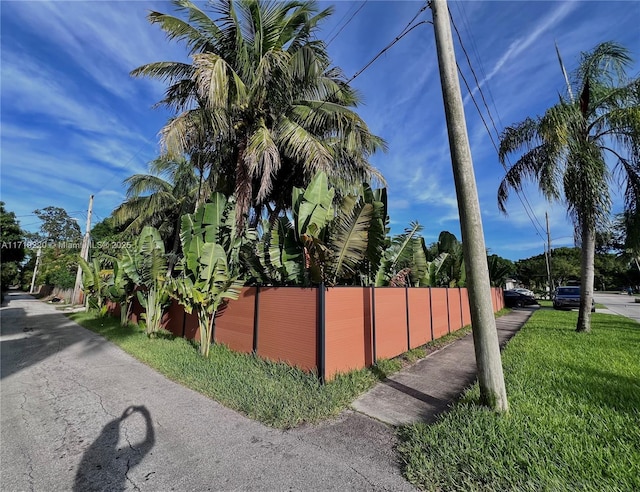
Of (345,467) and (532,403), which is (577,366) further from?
(345,467)

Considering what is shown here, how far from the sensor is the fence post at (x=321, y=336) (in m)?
4.71

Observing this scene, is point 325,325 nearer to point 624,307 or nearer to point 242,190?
point 242,190

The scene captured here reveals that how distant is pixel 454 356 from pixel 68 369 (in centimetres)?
836

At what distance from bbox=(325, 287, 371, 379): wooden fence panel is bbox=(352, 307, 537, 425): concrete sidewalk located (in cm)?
62

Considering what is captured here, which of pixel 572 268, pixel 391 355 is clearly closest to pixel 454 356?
pixel 391 355

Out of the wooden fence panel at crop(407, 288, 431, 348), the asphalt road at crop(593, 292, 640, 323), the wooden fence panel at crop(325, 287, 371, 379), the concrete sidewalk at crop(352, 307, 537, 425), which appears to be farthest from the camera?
the asphalt road at crop(593, 292, 640, 323)

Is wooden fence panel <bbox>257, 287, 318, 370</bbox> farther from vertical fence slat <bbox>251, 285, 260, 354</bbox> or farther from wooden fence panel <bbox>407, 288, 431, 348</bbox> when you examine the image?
wooden fence panel <bbox>407, 288, 431, 348</bbox>

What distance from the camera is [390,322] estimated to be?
256 inches

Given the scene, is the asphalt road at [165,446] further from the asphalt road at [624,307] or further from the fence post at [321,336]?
the asphalt road at [624,307]

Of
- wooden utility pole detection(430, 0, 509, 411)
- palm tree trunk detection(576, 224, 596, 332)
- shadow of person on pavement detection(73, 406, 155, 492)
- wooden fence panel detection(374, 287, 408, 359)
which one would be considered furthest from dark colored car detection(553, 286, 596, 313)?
shadow of person on pavement detection(73, 406, 155, 492)

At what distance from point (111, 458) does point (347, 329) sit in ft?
11.3

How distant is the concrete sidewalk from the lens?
3938 mm

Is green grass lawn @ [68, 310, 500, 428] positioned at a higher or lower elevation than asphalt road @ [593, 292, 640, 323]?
lower

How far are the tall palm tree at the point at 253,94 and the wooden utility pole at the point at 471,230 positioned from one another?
149 inches
